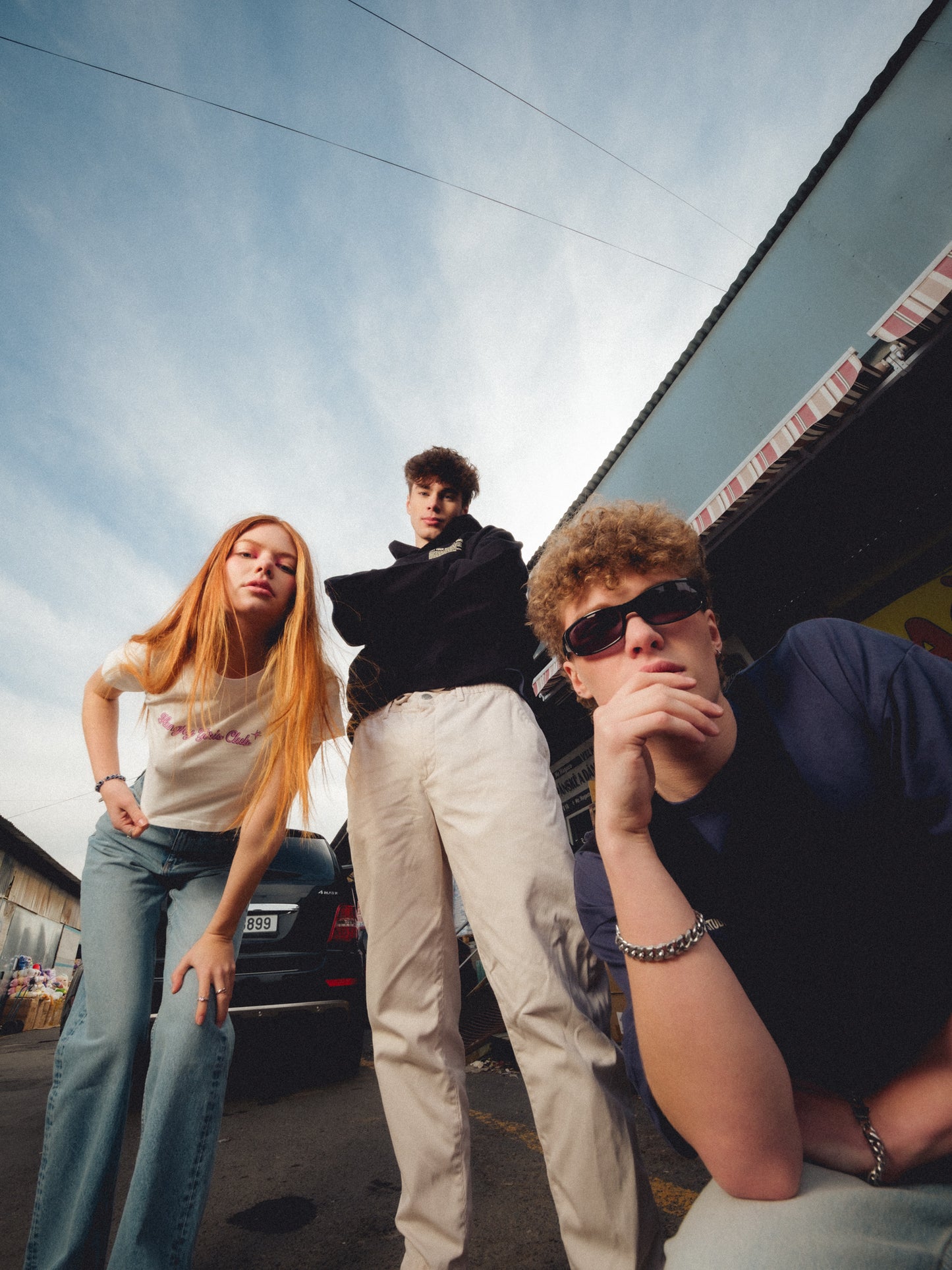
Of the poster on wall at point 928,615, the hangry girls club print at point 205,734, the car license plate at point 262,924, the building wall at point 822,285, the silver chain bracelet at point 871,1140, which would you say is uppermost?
the building wall at point 822,285

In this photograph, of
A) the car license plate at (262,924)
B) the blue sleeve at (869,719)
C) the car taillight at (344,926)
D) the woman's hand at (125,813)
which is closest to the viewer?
the blue sleeve at (869,719)

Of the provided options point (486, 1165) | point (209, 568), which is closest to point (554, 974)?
point (209, 568)

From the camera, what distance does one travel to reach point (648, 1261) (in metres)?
1.01

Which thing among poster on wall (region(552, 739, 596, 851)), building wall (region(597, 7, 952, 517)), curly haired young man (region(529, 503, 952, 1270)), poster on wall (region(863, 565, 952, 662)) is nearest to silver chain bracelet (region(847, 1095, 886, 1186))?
curly haired young man (region(529, 503, 952, 1270))

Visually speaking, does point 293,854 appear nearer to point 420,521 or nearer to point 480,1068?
point 480,1068

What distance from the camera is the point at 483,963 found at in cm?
124

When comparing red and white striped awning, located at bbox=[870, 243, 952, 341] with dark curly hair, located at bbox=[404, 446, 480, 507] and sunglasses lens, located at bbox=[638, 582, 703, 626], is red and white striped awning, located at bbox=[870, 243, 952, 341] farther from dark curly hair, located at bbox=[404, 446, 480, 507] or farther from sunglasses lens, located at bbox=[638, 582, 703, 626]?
sunglasses lens, located at bbox=[638, 582, 703, 626]

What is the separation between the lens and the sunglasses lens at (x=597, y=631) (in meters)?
1.12

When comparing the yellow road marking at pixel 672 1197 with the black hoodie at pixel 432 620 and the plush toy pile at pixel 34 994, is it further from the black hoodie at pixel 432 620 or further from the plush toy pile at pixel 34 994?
the plush toy pile at pixel 34 994

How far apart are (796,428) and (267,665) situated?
9.60 feet

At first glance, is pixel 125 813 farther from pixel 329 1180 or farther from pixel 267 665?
pixel 329 1180

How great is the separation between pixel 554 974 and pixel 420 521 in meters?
1.61

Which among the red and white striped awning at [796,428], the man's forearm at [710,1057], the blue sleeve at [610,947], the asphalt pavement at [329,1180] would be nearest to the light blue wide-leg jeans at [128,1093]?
the asphalt pavement at [329,1180]

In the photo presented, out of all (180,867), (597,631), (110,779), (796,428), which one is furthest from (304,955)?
(796,428)
